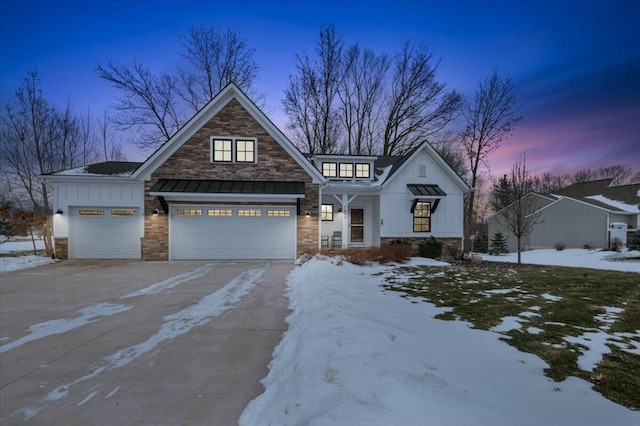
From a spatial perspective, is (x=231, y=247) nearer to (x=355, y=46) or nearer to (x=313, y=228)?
(x=313, y=228)

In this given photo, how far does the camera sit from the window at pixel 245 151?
47.6 ft

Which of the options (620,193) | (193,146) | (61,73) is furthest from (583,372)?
(620,193)

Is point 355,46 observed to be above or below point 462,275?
above

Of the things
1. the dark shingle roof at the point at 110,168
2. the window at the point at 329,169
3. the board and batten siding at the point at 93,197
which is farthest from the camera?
the window at the point at 329,169

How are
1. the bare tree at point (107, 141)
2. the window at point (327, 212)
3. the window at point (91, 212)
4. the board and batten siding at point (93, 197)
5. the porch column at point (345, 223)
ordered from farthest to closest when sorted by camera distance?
the bare tree at point (107, 141), the window at point (327, 212), the porch column at point (345, 223), the window at point (91, 212), the board and batten siding at point (93, 197)

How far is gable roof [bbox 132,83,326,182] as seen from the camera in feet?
45.4

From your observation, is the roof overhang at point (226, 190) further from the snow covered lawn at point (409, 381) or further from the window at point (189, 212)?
the snow covered lawn at point (409, 381)

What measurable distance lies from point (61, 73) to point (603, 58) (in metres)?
30.8

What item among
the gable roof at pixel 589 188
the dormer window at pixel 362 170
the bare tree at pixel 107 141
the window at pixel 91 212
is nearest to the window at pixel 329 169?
the dormer window at pixel 362 170

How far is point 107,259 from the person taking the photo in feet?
46.6

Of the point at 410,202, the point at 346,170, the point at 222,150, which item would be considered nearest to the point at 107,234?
the point at 222,150

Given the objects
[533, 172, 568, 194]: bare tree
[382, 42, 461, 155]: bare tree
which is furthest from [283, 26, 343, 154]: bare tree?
[533, 172, 568, 194]: bare tree

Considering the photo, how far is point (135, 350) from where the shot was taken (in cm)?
422

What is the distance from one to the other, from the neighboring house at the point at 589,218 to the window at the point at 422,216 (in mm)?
9106
